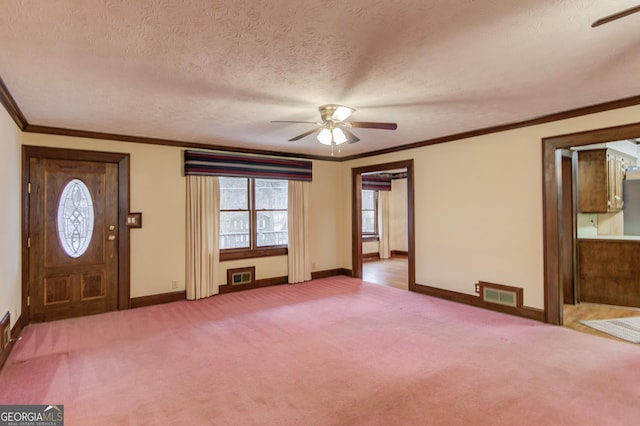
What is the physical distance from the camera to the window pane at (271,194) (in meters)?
6.18

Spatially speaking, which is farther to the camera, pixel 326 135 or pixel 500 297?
pixel 500 297

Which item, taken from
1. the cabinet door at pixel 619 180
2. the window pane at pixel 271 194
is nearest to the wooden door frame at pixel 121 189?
the window pane at pixel 271 194

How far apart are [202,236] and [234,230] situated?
69 cm

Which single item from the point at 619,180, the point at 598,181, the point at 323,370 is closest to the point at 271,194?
the point at 323,370

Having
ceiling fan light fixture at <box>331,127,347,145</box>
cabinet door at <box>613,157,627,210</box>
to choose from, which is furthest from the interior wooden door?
cabinet door at <box>613,157,627,210</box>

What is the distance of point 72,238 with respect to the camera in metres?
4.48

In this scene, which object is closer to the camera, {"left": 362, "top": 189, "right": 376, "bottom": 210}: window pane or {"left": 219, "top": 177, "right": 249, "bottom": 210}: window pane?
{"left": 219, "top": 177, "right": 249, "bottom": 210}: window pane

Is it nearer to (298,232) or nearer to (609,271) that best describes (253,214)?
(298,232)

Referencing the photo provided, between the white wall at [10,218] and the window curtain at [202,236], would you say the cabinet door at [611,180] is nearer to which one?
the window curtain at [202,236]

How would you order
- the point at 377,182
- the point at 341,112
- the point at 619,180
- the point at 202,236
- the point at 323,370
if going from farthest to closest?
the point at 377,182 → the point at 619,180 → the point at 202,236 → the point at 341,112 → the point at 323,370

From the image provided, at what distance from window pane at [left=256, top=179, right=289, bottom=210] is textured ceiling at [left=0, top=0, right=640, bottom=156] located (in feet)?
7.45

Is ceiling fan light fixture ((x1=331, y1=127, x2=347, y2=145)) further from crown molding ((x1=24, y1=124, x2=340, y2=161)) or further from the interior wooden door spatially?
the interior wooden door

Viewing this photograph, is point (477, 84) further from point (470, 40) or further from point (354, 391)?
point (354, 391)

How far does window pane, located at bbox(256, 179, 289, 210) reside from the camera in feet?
20.3
